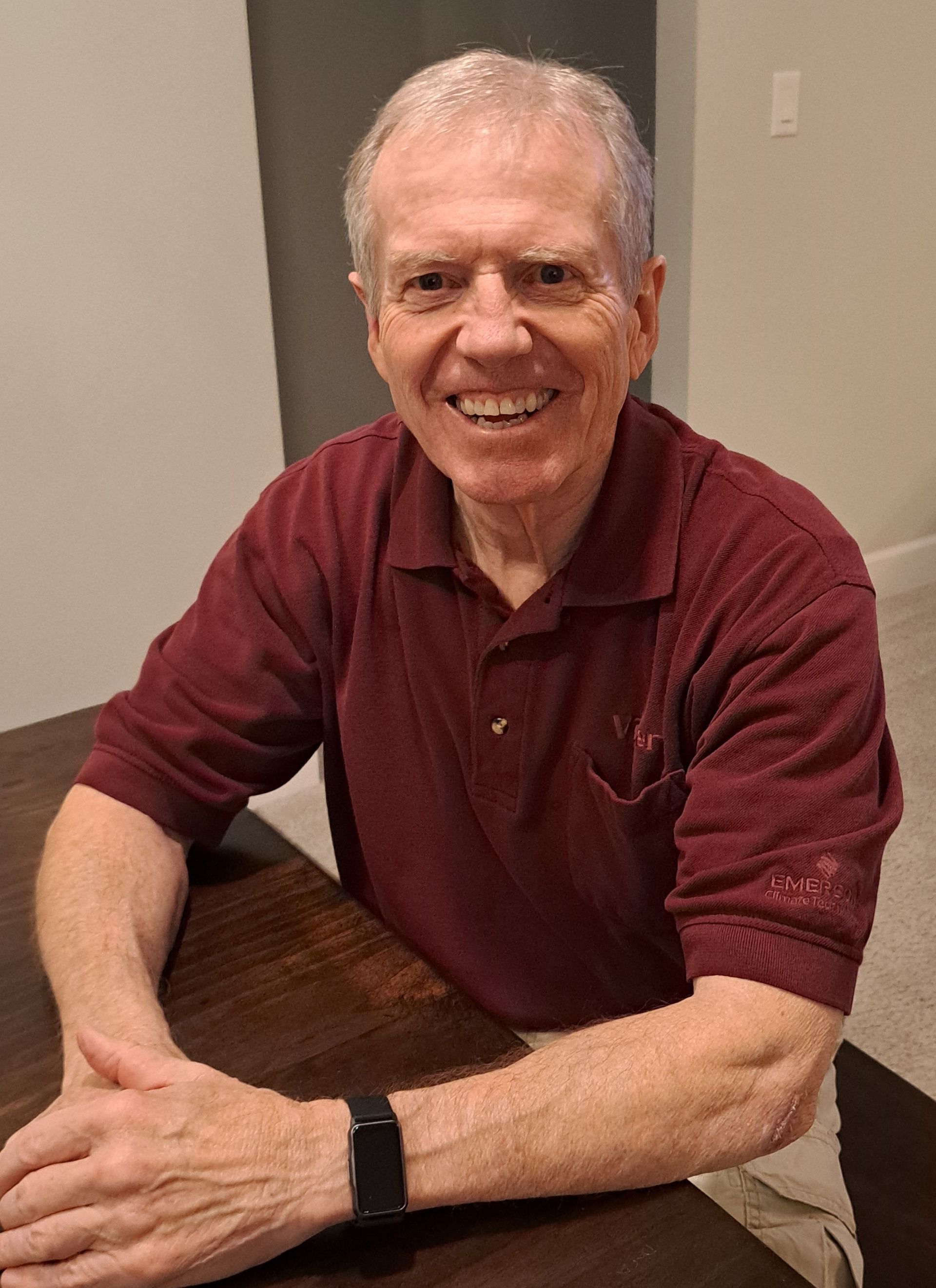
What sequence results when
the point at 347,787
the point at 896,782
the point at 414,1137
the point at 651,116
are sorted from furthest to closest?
the point at 651,116
the point at 347,787
the point at 896,782
the point at 414,1137

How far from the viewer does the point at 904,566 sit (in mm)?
3592

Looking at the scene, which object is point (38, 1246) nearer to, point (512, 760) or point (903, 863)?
point (512, 760)

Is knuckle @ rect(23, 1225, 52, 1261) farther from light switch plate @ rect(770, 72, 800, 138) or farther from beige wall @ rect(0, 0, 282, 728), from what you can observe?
light switch plate @ rect(770, 72, 800, 138)

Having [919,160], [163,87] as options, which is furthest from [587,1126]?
[919,160]

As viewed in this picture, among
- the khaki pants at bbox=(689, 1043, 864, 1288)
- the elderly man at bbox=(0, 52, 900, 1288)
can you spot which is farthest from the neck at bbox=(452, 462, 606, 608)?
the khaki pants at bbox=(689, 1043, 864, 1288)

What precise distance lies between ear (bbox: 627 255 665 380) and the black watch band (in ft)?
2.35

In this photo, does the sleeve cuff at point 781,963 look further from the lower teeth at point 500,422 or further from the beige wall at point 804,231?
the beige wall at point 804,231

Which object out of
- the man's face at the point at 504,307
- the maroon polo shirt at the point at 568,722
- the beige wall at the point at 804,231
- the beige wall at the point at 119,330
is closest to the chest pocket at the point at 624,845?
the maroon polo shirt at the point at 568,722

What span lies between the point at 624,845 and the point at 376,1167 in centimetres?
42

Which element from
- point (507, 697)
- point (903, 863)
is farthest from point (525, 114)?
point (903, 863)

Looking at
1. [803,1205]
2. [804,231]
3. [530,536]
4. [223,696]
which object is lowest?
[803,1205]

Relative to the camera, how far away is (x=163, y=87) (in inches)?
78.4

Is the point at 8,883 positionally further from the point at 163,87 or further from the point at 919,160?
the point at 919,160

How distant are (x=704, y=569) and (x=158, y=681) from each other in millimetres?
552
